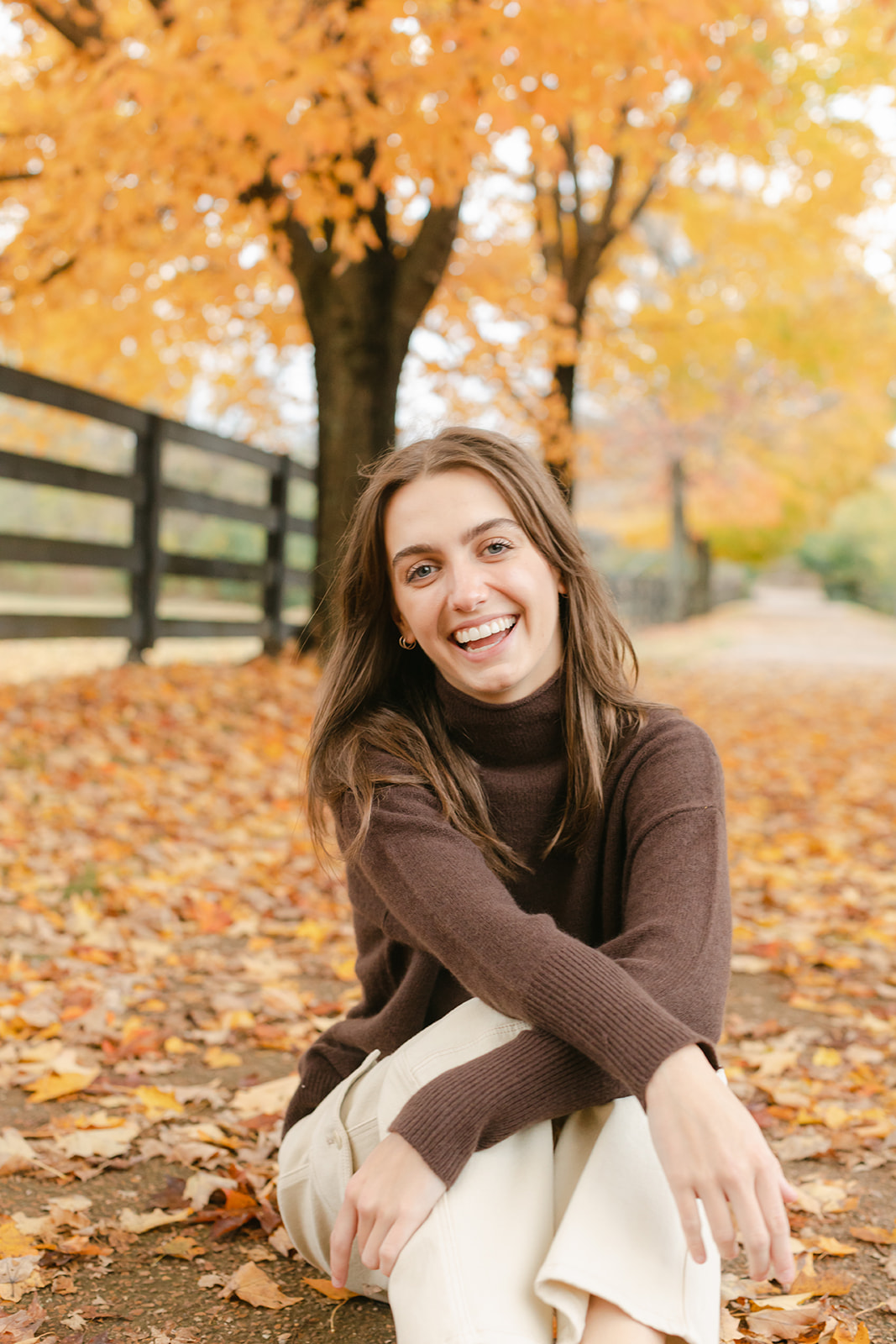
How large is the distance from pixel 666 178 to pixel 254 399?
4.75m

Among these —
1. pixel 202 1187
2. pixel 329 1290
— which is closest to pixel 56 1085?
pixel 202 1187

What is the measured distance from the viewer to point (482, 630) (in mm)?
1999

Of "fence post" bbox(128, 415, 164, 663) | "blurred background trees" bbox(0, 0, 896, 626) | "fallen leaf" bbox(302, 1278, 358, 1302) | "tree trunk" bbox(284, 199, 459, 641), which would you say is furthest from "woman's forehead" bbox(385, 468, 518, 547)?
"fence post" bbox(128, 415, 164, 663)

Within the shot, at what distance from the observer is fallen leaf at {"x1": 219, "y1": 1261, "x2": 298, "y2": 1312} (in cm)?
203

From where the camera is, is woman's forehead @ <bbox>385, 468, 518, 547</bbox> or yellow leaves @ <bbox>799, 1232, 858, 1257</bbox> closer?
woman's forehead @ <bbox>385, 468, 518, 547</bbox>

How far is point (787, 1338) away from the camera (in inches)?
75.1

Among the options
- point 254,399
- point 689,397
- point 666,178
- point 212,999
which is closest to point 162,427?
point 254,399

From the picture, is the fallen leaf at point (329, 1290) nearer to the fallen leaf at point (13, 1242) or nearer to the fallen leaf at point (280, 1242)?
the fallen leaf at point (280, 1242)

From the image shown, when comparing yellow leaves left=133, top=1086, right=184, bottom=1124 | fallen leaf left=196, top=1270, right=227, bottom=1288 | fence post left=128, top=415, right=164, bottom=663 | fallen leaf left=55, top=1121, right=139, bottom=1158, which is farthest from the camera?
fence post left=128, top=415, right=164, bottom=663

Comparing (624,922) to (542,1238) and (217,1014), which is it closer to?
(542,1238)

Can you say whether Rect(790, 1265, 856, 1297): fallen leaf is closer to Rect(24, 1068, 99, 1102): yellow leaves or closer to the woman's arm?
the woman's arm

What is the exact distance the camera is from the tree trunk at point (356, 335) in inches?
300

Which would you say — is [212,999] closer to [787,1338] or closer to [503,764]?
[503,764]

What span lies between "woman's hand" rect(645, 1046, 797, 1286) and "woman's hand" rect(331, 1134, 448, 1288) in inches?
12.6
